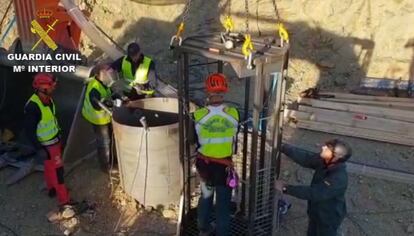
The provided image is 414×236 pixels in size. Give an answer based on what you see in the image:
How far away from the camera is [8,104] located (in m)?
8.41

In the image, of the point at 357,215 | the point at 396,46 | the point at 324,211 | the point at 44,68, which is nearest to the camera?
the point at 324,211

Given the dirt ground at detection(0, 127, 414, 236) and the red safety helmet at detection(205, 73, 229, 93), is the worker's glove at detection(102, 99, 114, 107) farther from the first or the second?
the red safety helmet at detection(205, 73, 229, 93)

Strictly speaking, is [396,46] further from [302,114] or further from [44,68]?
[44,68]

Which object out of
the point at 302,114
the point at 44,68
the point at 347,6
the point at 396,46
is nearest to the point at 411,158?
the point at 302,114

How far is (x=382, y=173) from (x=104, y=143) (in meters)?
4.32

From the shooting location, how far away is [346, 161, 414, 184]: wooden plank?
7.37 metres

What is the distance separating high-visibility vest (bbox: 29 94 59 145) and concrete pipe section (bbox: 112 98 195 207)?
2.71 ft

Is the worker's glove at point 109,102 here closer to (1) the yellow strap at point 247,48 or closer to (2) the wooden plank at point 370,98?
(1) the yellow strap at point 247,48

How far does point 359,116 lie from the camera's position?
8.80 meters

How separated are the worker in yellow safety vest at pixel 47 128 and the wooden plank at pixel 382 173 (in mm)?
4406

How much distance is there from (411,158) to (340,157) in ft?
12.8

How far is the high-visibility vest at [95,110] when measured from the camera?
272 inches

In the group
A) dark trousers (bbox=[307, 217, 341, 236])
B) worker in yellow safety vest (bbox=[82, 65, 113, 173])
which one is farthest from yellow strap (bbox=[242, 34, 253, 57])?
worker in yellow safety vest (bbox=[82, 65, 113, 173])

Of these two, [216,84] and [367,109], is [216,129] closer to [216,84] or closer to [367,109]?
[216,84]
